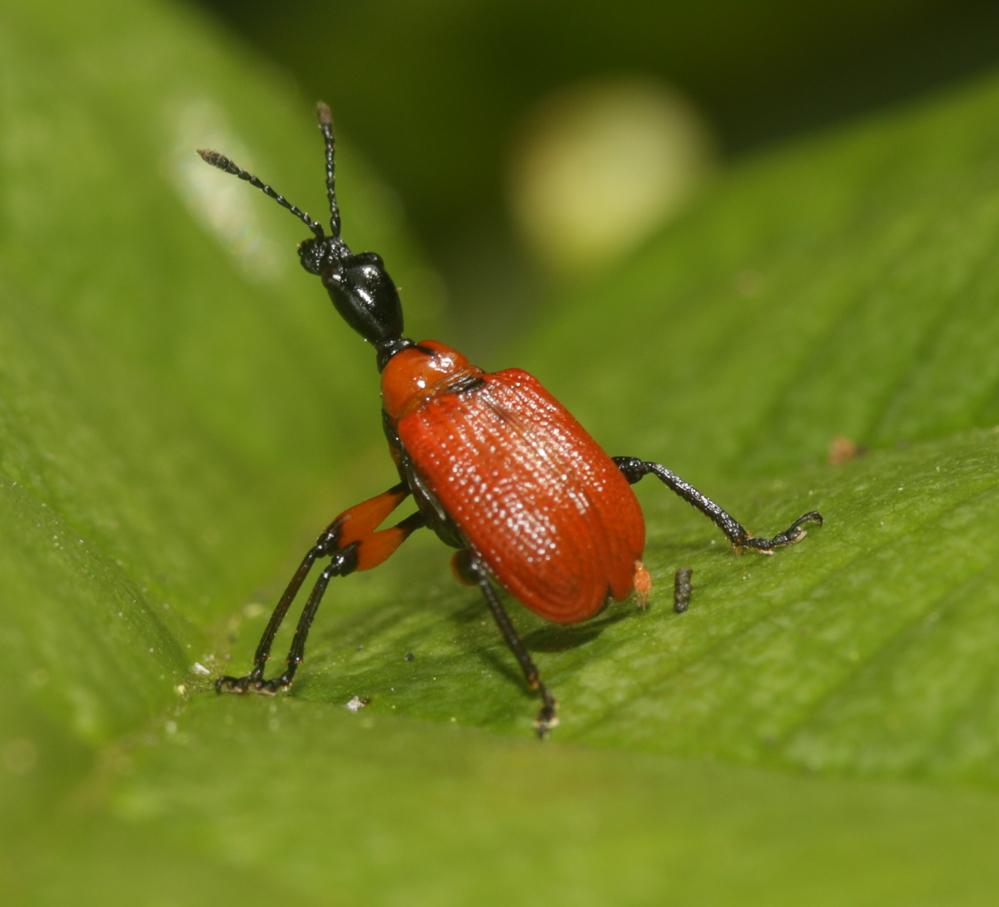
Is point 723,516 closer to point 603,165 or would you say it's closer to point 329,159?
point 329,159

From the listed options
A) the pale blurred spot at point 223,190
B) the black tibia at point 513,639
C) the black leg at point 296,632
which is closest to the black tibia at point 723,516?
the black tibia at point 513,639

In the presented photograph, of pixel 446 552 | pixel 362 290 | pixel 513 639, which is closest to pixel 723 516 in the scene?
Answer: pixel 513 639

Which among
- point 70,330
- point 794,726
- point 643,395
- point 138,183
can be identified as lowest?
point 794,726

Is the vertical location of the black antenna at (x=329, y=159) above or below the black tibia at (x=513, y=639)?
above

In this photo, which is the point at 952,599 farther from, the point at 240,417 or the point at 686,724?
the point at 240,417

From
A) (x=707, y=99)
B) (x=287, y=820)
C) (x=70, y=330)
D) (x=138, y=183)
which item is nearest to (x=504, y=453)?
(x=287, y=820)

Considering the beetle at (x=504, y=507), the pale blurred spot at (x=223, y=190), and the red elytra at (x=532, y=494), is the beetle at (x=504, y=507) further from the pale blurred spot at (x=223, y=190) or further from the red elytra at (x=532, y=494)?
the pale blurred spot at (x=223, y=190)

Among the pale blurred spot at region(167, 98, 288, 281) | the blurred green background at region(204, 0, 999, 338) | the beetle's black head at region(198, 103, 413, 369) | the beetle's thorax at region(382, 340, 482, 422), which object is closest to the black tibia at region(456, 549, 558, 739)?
the beetle's thorax at region(382, 340, 482, 422)
